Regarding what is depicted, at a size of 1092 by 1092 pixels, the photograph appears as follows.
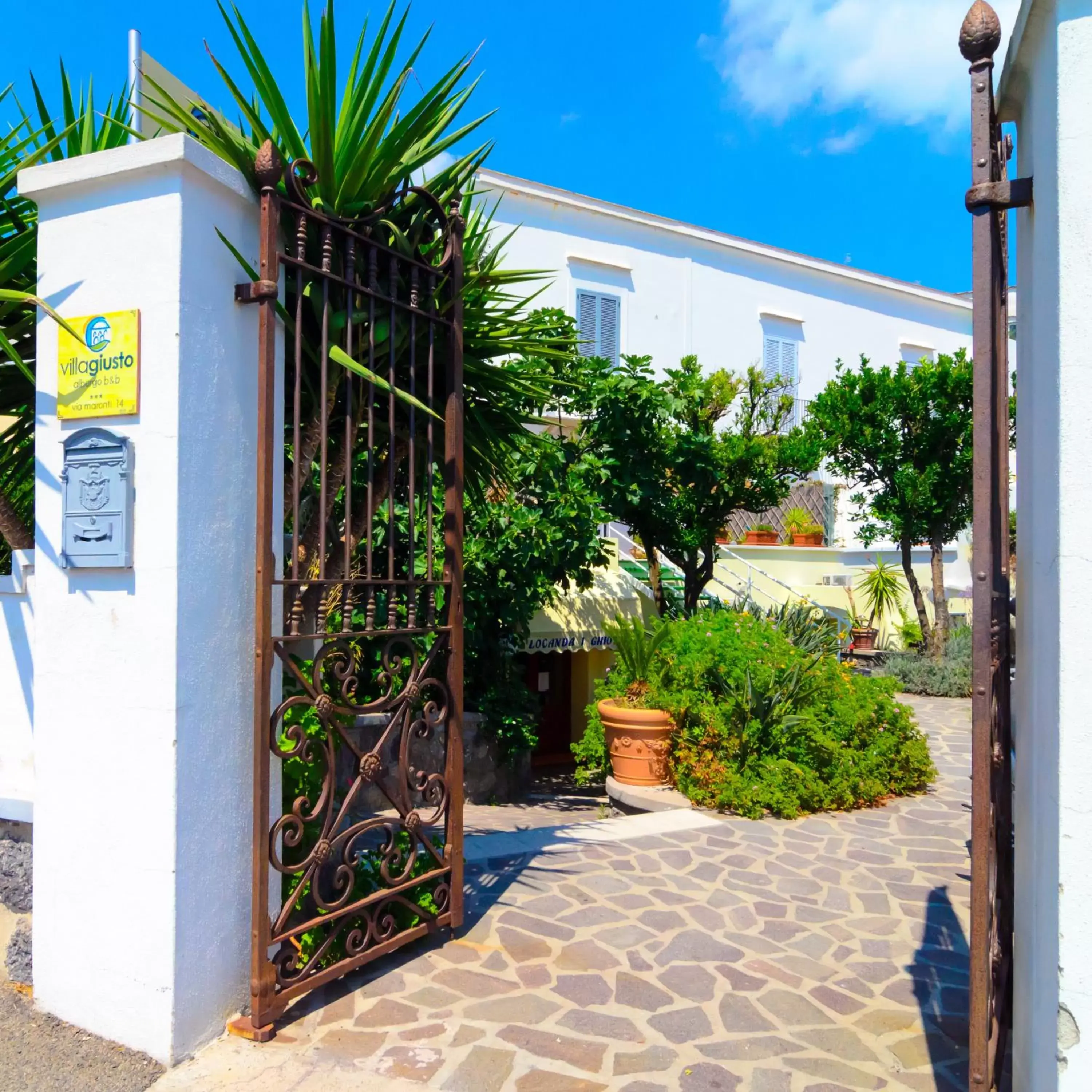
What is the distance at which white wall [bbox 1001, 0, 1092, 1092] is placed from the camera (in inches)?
89.1

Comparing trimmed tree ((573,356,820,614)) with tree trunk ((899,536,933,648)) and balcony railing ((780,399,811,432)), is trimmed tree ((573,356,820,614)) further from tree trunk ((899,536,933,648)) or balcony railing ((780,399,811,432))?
balcony railing ((780,399,811,432))

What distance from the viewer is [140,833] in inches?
133

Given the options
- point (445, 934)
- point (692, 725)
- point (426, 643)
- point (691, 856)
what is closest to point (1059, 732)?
point (445, 934)

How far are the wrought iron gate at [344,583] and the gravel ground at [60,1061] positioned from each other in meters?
0.41

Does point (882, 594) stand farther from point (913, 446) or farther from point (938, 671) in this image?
point (938, 671)

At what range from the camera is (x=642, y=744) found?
839cm

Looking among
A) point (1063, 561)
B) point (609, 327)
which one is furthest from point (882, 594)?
point (1063, 561)

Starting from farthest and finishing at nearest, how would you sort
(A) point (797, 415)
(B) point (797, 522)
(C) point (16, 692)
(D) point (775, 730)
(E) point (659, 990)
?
(A) point (797, 415), (B) point (797, 522), (D) point (775, 730), (E) point (659, 990), (C) point (16, 692)

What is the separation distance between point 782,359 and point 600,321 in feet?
18.7

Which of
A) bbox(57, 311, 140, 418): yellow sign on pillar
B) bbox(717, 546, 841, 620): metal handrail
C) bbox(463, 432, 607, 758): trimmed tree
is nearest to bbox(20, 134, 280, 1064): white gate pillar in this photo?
bbox(57, 311, 140, 418): yellow sign on pillar

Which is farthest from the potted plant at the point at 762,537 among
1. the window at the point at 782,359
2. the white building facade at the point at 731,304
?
the window at the point at 782,359

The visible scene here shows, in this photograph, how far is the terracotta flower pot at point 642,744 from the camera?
27.4 feet

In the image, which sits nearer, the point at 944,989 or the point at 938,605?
the point at 944,989

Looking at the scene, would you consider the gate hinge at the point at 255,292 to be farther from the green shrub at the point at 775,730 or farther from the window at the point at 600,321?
the window at the point at 600,321
